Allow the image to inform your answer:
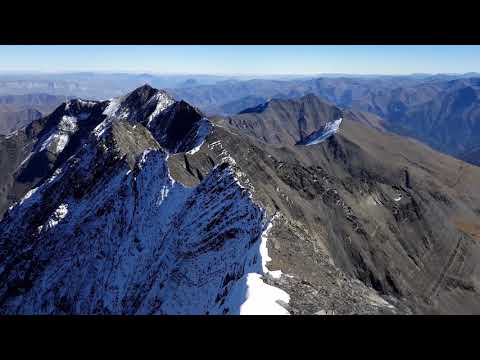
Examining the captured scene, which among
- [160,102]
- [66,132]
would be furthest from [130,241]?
[66,132]

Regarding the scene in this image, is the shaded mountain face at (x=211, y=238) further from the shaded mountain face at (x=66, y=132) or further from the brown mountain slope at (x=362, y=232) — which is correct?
the shaded mountain face at (x=66, y=132)

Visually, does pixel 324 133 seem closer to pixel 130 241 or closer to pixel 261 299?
pixel 130 241

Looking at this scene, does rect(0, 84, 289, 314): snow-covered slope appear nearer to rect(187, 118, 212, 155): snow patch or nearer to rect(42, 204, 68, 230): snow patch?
rect(42, 204, 68, 230): snow patch

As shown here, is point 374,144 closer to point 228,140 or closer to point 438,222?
point 438,222
